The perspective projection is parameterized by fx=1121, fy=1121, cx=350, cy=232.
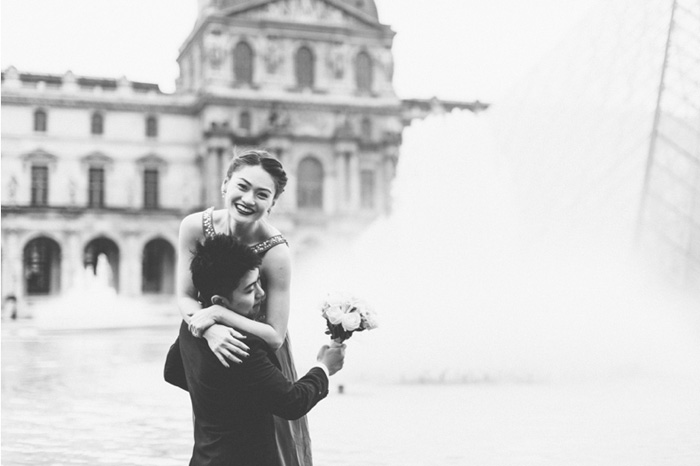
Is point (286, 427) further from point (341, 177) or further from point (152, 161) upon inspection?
point (152, 161)

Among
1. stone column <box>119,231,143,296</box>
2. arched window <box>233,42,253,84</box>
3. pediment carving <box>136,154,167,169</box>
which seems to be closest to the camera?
stone column <box>119,231,143,296</box>

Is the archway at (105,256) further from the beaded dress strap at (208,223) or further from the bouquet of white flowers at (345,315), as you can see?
the bouquet of white flowers at (345,315)

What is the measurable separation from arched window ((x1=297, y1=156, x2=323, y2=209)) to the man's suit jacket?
53.6 meters

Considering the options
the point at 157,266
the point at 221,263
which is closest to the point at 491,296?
the point at 221,263

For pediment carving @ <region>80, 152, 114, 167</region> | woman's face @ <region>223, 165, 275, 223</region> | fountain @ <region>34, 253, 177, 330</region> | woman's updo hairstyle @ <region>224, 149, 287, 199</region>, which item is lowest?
fountain @ <region>34, 253, 177, 330</region>

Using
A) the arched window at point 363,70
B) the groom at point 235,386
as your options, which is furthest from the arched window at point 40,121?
the groom at point 235,386

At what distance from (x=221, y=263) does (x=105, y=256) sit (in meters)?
54.0

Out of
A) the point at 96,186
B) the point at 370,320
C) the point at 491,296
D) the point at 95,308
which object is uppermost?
the point at 96,186

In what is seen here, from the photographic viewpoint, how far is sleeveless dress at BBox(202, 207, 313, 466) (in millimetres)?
4457

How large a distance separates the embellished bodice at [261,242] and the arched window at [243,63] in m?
54.3

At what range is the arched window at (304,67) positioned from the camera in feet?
196

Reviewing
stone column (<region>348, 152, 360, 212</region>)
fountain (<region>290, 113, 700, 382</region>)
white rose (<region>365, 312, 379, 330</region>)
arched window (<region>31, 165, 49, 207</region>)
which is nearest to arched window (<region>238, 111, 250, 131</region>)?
stone column (<region>348, 152, 360, 212</region>)

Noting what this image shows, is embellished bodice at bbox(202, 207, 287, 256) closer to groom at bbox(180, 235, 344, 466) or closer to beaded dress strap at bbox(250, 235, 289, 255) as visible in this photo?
beaded dress strap at bbox(250, 235, 289, 255)

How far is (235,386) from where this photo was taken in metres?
4.16
